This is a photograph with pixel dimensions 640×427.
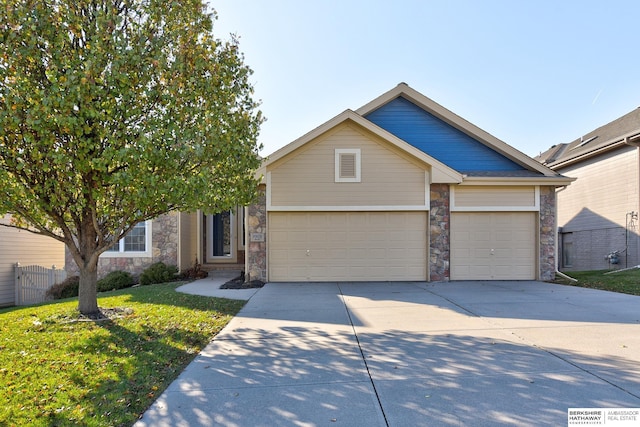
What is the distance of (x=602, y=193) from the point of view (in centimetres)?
1628

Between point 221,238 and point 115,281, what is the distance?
3654mm

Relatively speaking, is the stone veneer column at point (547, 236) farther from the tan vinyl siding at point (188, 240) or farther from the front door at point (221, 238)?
the tan vinyl siding at point (188, 240)

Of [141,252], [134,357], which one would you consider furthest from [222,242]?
[134,357]

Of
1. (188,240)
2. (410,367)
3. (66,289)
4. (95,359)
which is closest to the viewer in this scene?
(410,367)

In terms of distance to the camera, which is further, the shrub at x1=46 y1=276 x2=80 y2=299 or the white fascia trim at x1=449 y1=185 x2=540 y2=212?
the shrub at x1=46 y1=276 x2=80 y2=299

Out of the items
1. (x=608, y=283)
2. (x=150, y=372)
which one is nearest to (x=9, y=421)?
(x=150, y=372)

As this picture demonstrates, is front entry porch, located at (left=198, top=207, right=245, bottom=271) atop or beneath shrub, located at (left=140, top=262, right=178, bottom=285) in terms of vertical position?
atop

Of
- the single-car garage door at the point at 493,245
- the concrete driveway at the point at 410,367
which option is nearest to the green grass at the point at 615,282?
the single-car garage door at the point at 493,245

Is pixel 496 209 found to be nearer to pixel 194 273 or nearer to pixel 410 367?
pixel 410 367

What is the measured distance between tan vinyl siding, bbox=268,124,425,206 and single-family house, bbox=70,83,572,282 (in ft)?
0.09

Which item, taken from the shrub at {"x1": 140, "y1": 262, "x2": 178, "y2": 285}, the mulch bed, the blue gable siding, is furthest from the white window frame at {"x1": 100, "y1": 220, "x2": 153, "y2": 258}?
the blue gable siding

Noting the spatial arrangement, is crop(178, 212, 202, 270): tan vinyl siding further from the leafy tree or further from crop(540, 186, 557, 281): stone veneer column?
crop(540, 186, 557, 281): stone veneer column

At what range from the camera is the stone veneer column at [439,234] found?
436 inches

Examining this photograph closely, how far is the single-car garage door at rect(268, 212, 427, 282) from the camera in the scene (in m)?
11.1
